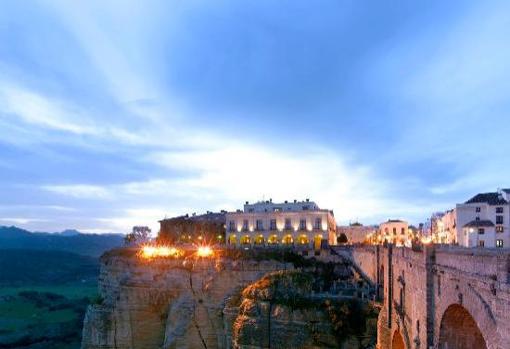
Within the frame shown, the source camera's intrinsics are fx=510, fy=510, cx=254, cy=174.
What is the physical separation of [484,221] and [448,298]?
156 ft

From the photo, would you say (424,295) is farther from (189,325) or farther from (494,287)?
(189,325)

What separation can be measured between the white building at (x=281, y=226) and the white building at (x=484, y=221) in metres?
18.4

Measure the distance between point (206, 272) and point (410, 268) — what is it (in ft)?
108

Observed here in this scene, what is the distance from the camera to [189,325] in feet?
160

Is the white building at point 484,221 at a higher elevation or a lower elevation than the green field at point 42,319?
higher

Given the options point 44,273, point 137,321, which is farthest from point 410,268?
point 44,273

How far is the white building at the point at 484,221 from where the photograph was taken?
56.8 meters

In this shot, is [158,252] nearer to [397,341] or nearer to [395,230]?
[397,341]

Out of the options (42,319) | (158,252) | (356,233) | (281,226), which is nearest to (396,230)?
(356,233)

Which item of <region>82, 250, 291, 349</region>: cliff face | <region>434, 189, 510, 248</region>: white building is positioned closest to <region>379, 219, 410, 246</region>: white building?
<region>434, 189, 510, 248</region>: white building

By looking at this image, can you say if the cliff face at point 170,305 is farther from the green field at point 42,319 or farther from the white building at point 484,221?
Result: the white building at point 484,221

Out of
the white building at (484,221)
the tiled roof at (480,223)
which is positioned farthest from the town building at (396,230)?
the tiled roof at (480,223)

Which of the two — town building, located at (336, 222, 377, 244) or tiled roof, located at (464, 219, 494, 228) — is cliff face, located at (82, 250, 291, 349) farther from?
town building, located at (336, 222, 377, 244)

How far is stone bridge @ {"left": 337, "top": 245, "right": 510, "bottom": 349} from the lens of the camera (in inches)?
417
